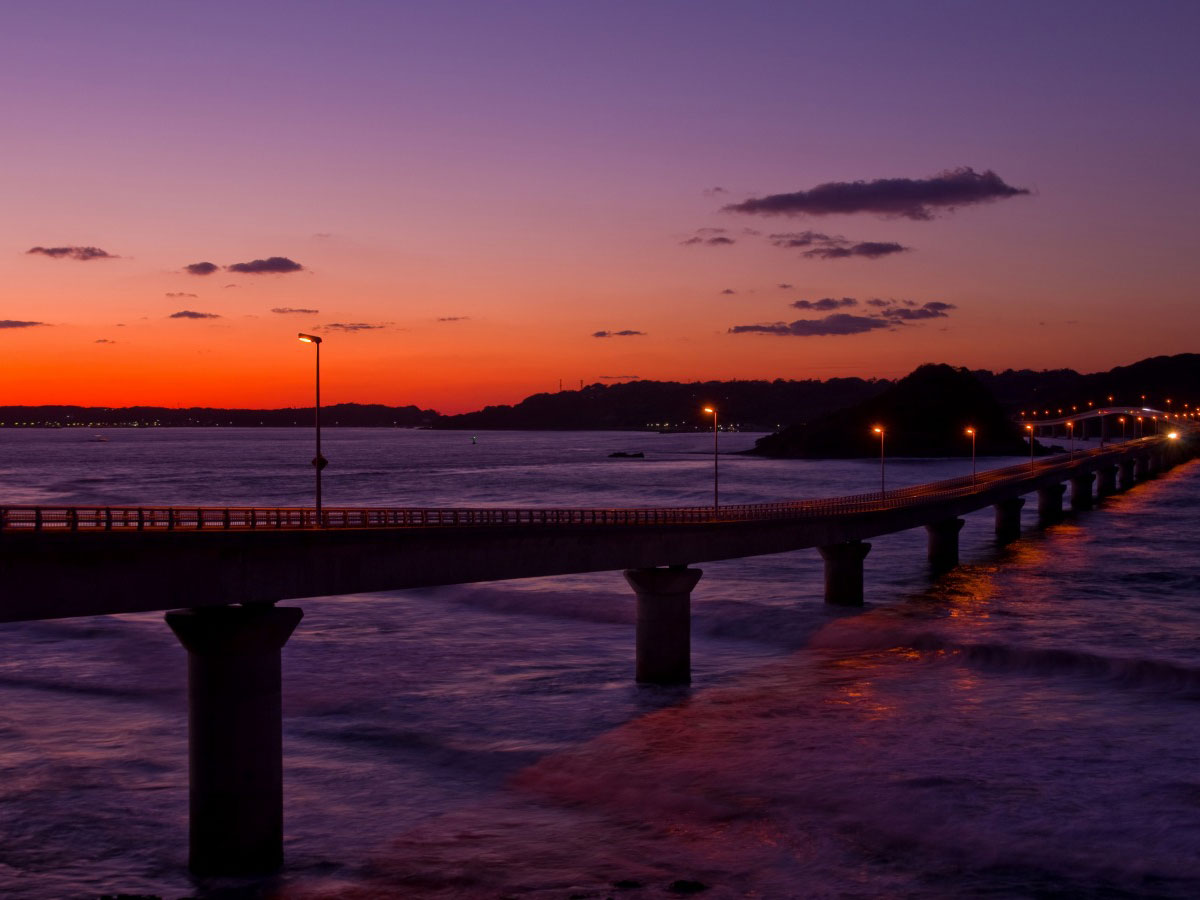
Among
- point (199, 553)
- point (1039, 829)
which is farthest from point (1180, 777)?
point (199, 553)

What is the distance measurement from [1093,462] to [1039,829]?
141 meters

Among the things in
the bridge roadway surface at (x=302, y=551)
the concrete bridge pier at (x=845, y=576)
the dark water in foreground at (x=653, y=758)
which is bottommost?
the dark water in foreground at (x=653, y=758)

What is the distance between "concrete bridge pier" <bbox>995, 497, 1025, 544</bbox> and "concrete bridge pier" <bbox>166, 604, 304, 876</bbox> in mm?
100229

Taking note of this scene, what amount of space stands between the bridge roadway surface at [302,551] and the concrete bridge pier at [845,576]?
14440mm

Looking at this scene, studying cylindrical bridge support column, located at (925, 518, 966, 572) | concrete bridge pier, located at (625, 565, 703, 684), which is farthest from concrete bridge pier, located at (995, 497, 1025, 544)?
concrete bridge pier, located at (625, 565, 703, 684)

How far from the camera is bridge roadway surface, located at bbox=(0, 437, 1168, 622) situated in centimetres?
2331

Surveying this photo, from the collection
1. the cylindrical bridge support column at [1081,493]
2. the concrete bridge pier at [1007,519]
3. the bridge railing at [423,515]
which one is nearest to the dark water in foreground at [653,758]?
the bridge railing at [423,515]

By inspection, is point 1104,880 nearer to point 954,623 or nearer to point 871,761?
point 871,761

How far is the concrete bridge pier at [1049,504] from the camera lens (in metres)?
137

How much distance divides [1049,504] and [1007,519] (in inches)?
1127

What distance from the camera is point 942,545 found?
88375 millimetres

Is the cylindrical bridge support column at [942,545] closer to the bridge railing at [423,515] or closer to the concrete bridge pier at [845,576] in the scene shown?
the bridge railing at [423,515]

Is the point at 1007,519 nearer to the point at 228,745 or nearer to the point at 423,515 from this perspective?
the point at 423,515

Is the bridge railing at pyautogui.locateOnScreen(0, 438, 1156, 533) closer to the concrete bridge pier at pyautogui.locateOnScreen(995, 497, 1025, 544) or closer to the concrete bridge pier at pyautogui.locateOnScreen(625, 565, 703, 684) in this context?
the concrete bridge pier at pyautogui.locateOnScreen(625, 565, 703, 684)
